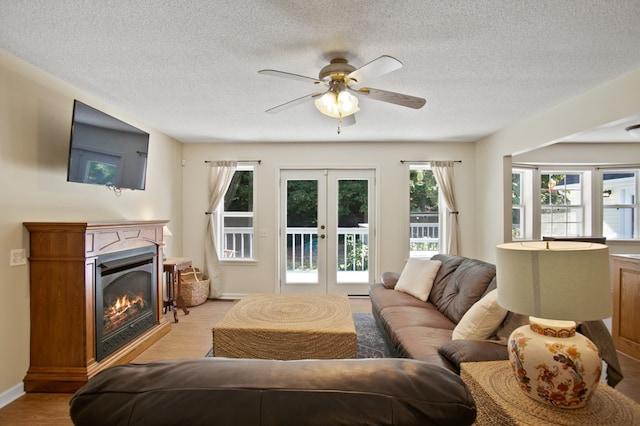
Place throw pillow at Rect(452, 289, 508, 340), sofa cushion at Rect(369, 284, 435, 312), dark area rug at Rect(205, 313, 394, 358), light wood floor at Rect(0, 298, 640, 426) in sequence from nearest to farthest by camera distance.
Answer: throw pillow at Rect(452, 289, 508, 340) → light wood floor at Rect(0, 298, 640, 426) → dark area rug at Rect(205, 313, 394, 358) → sofa cushion at Rect(369, 284, 435, 312)

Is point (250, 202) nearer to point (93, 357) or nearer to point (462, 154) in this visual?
point (93, 357)

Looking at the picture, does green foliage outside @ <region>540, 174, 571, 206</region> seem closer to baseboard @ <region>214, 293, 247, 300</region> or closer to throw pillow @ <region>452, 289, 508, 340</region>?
throw pillow @ <region>452, 289, 508, 340</region>

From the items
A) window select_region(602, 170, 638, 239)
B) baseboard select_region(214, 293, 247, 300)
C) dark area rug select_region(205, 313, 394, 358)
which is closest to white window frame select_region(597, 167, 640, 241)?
window select_region(602, 170, 638, 239)

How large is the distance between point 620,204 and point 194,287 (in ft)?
21.6

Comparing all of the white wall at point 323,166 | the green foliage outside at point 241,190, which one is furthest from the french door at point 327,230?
the green foliage outside at point 241,190

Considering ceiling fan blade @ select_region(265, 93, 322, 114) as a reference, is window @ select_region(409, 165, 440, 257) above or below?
below

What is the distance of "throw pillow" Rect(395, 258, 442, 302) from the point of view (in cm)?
318

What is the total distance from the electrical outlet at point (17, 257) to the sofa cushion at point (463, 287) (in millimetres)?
3209

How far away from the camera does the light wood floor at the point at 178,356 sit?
2059mm

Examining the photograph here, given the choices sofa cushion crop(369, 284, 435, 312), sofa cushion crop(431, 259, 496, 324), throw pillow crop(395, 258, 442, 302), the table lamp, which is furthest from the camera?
throw pillow crop(395, 258, 442, 302)

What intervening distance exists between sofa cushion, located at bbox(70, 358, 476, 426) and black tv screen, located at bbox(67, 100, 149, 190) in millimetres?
2372

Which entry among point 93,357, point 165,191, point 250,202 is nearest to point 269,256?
point 250,202

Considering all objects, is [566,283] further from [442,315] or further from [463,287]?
[442,315]

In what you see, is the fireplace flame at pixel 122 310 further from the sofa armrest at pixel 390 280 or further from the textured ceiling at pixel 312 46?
the sofa armrest at pixel 390 280
